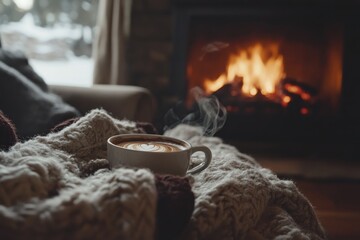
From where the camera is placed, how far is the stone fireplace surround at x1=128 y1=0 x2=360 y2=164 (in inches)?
80.7

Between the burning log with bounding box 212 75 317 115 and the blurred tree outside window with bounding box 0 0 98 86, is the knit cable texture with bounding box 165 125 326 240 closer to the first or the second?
the burning log with bounding box 212 75 317 115

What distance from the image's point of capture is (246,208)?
609 millimetres

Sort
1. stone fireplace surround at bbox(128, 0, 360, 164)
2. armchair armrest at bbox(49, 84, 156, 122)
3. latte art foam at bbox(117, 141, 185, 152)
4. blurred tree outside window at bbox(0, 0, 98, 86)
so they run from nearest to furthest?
latte art foam at bbox(117, 141, 185, 152) → armchair armrest at bbox(49, 84, 156, 122) → stone fireplace surround at bbox(128, 0, 360, 164) → blurred tree outside window at bbox(0, 0, 98, 86)

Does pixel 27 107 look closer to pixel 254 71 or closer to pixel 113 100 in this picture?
pixel 113 100

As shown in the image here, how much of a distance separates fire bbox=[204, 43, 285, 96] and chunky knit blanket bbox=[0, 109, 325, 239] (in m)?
1.37

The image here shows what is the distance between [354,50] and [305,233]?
1.59 meters

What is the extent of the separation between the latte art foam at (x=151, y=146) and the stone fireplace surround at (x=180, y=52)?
4.61 feet

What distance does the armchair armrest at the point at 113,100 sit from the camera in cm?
131

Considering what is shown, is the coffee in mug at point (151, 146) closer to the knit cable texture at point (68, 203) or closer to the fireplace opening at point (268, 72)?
the knit cable texture at point (68, 203)

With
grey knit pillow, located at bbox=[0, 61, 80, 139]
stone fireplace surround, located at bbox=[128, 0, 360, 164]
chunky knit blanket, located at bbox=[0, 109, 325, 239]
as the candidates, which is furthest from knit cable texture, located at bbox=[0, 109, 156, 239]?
stone fireplace surround, located at bbox=[128, 0, 360, 164]

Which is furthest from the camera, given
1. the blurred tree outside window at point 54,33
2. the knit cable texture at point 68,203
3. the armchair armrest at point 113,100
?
the blurred tree outside window at point 54,33

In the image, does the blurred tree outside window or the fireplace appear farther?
the blurred tree outside window

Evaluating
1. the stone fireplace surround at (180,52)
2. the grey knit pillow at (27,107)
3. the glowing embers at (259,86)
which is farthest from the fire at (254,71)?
the grey knit pillow at (27,107)

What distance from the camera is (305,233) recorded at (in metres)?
0.67
